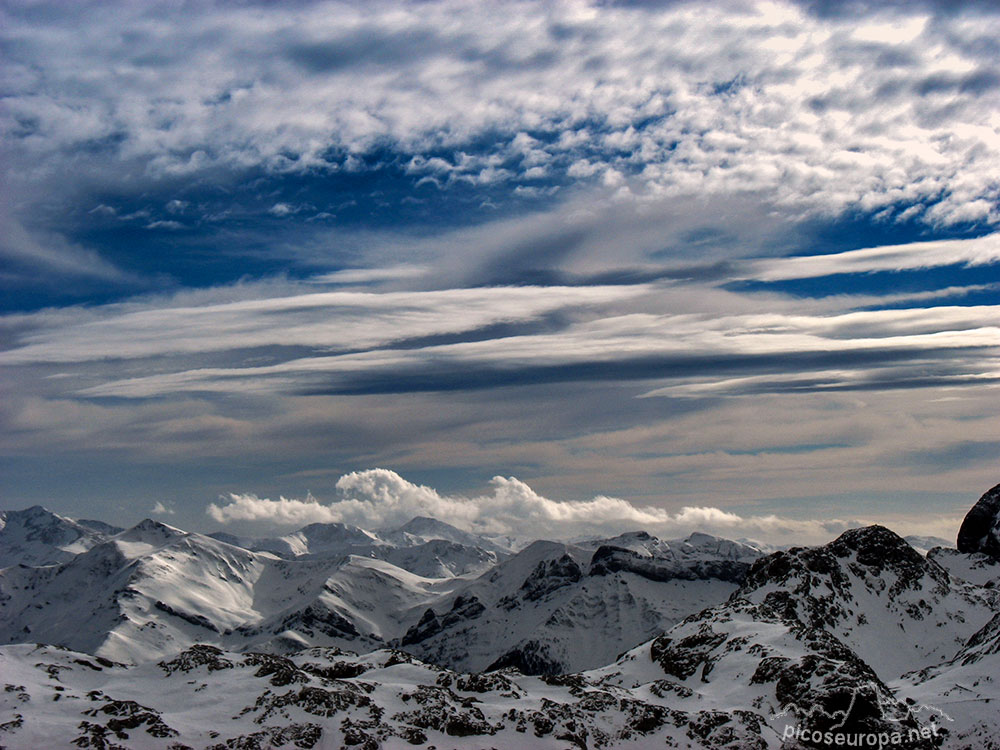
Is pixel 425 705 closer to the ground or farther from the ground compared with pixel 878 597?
farther from the ground

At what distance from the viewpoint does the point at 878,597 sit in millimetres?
181625

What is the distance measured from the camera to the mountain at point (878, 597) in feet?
553

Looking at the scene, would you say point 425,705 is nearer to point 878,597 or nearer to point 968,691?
point 968,691

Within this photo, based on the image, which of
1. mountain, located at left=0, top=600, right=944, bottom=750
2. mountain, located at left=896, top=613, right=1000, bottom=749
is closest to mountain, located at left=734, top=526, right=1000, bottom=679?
mountain, located at left=896, top=613, right=1000, bottom=749

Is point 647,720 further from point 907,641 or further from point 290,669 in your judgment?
point 907,641

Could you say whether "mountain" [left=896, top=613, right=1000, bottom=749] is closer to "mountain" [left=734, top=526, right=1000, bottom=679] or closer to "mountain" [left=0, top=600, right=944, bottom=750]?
"mountain" [left=0, top=600, right=944, bottom=750]

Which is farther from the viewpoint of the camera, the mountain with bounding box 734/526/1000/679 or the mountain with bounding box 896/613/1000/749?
the mountain with bounding box 734/526/1000/679

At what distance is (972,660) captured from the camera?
122875mm

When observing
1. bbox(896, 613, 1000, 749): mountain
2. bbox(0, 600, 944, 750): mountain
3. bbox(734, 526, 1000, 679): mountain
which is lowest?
bbox(734, 526, 1000, 679): mountain

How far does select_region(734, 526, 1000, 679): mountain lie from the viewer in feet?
553

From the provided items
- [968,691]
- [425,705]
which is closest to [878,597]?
[968,691]

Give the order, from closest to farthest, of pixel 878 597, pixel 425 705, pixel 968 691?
pixel 425 705
pixel 968 691
pixel 878 597

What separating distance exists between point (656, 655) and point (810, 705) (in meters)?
44.0

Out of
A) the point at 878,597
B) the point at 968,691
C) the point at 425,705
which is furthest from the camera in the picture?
the point at 878,597
